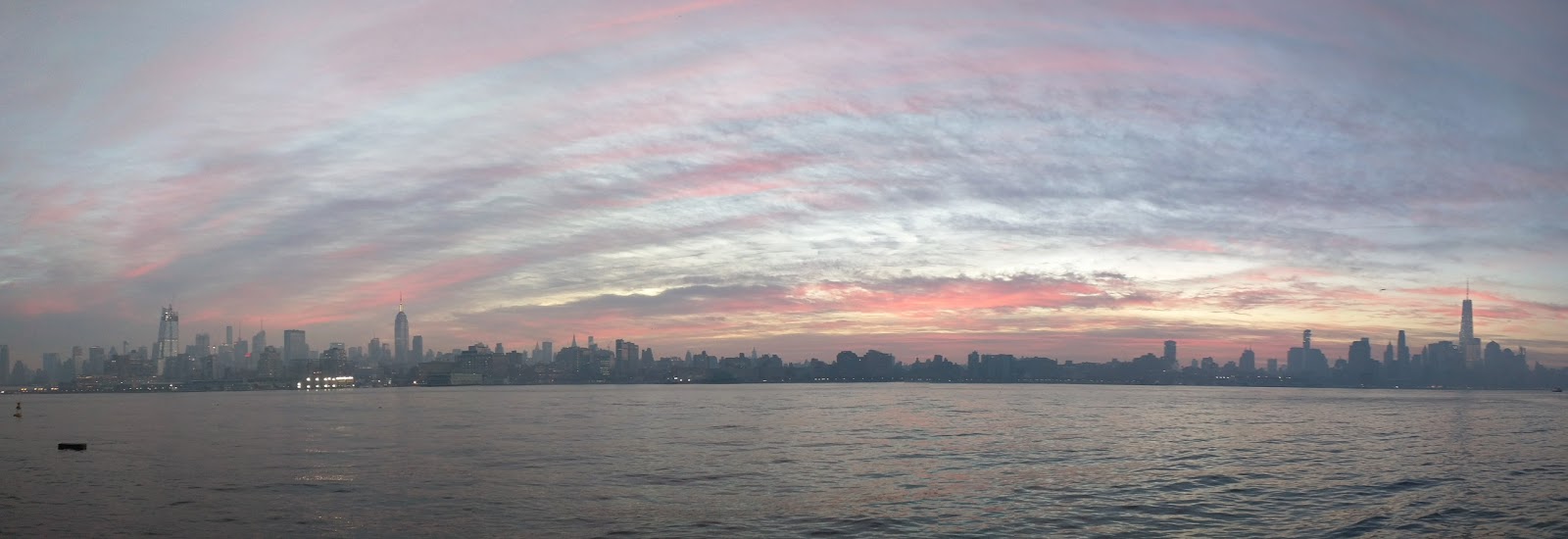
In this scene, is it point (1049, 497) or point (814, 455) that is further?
point (814, 455)

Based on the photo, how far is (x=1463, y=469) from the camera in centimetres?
7369

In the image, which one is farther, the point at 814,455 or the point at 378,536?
the point at 814,455

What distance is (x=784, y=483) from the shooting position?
199 ft

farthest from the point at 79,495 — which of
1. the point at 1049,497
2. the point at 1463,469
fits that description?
the point at 1463,469

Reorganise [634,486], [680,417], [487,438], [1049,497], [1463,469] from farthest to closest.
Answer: [680,417]
[487,438]
[1463,469]
[634,486]
[1049,497]

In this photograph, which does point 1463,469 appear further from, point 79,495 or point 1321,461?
point 79,495

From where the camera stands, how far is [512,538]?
1676 inches

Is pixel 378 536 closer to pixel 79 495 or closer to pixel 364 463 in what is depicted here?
pixel 79 495

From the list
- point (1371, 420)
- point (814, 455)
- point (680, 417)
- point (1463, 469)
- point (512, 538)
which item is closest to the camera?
point (512, 538)

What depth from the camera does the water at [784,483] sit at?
4644 centimetres

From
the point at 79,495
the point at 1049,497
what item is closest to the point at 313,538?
the point at 79,495

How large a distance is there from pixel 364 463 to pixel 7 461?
1357 inches

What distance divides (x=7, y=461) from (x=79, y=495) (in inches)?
1314

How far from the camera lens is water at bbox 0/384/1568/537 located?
46438mm
